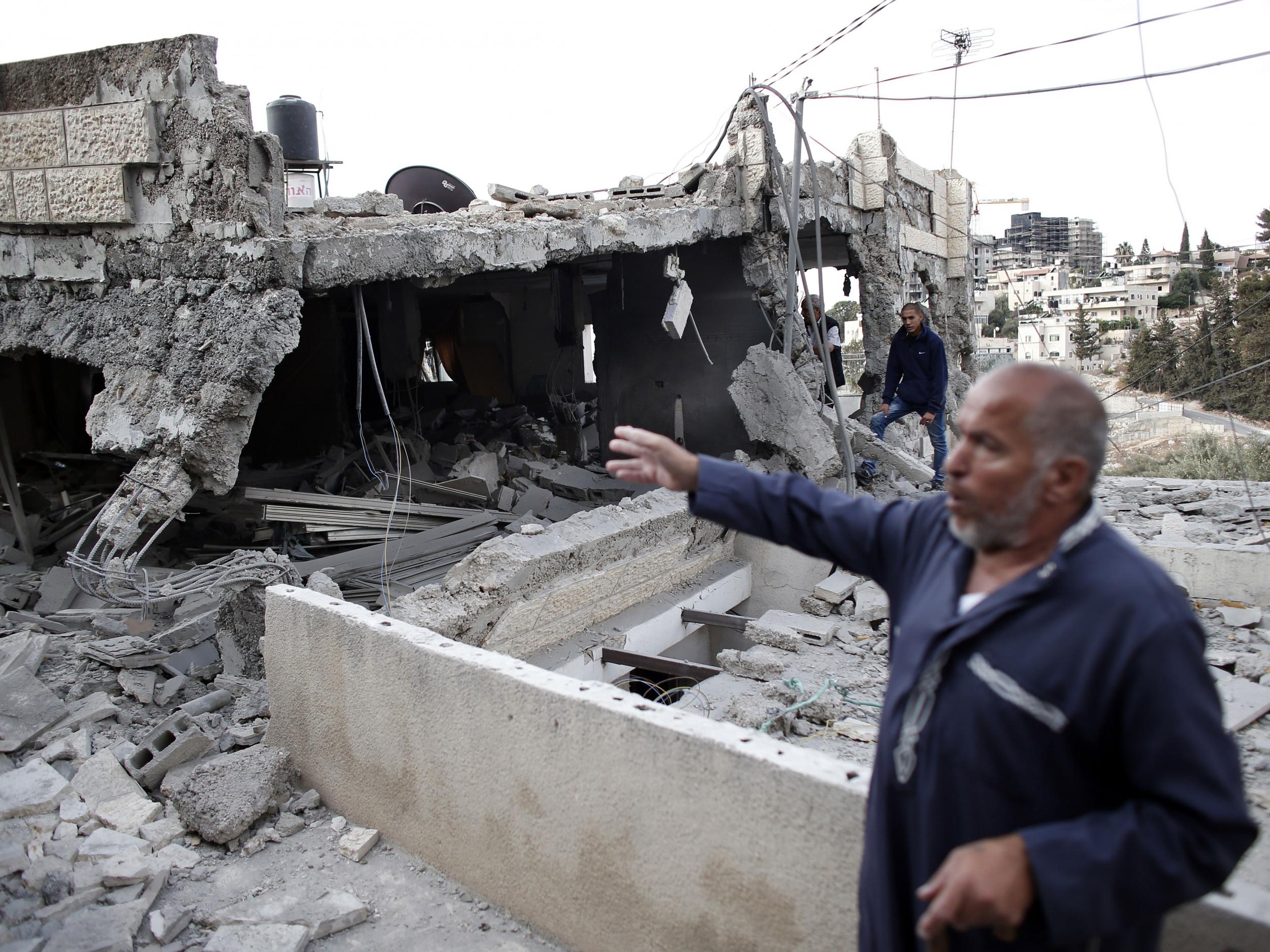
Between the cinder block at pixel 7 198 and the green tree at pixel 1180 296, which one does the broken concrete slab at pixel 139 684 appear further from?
the green tree at pixel 1180 296

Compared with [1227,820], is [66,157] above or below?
above

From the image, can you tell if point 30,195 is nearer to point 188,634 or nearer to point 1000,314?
point 188,634

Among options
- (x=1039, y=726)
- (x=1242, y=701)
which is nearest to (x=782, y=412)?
(x=1242, y=701)

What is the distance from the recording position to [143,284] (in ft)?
18.5

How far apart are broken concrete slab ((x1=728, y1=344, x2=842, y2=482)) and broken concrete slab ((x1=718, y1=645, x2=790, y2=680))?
3046 millimetres

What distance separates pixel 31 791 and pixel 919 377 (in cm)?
724

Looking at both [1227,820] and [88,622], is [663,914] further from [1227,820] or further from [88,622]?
[88,622]

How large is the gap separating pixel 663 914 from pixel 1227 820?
1674 mm

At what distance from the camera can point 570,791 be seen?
8.93 feet

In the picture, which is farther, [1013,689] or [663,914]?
[663,914]

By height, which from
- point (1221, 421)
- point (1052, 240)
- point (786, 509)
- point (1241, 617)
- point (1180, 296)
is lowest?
point (1221, 421)

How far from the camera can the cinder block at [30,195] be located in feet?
19.1

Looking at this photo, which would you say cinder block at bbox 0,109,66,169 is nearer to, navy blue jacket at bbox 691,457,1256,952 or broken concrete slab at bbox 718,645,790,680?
broken concrete slab at bbox 718,645,790,680

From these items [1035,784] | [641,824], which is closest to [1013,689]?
[1035,784]
